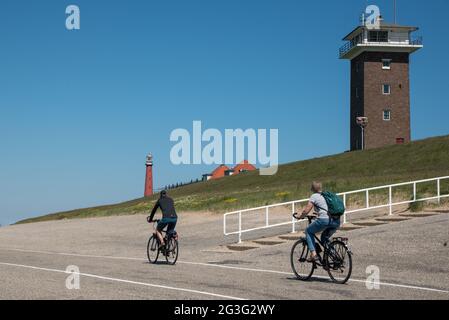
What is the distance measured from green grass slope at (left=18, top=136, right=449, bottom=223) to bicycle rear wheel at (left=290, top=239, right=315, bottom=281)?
23.6 meters

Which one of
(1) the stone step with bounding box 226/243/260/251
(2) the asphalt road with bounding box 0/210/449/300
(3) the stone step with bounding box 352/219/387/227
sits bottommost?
(2) the asphalt road with bounding box 0/210/449/300

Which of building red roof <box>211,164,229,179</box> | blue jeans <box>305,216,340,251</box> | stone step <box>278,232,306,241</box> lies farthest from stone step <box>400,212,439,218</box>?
building red roof <box>211,164,229,179</box>

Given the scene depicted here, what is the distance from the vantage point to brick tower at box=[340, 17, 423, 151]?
7300 cm

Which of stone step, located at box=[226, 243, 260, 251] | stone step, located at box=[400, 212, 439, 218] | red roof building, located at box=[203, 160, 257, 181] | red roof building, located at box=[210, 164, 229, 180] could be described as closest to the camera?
stone step, located at box=[226, 243, 260, 251]

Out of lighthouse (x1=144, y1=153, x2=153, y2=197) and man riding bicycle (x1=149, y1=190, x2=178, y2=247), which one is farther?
lighthouse (x1=144, y1=153, x2=153, y2=197)

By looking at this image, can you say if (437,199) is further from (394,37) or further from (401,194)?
(394,37)

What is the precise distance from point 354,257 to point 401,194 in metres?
15.2

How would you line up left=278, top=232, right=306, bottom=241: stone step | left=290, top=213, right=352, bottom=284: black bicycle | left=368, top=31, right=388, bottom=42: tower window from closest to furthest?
left=290, top=213, right=352, bottom=284: black bicycle
left=278, top=232, right=306, bottom=241: stone step
left=368, top=31, right=388, bottom=42: tower window

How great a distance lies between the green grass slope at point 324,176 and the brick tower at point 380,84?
761cm

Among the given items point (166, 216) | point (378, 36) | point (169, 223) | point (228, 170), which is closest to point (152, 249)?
point (169, 223)

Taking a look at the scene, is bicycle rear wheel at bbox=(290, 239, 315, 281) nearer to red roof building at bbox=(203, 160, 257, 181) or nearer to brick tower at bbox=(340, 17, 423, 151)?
brick tower at bbox=(340, 17, 423, 151)

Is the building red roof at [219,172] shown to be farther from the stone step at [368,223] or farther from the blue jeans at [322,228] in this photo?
the blue jeans at [322,228]

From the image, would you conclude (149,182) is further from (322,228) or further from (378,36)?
(322,228)

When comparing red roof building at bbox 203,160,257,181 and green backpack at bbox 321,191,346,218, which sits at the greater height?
red roof building at bbox 203,160,257,181
